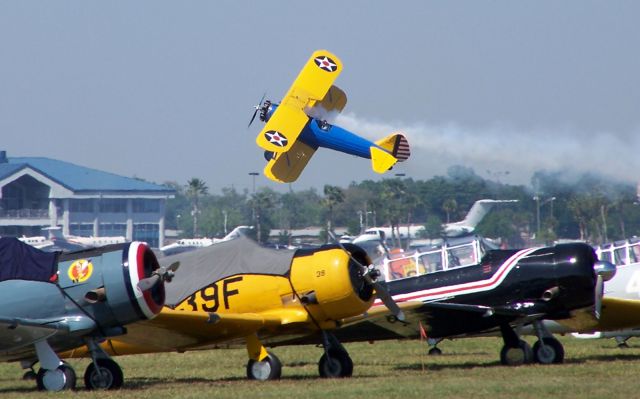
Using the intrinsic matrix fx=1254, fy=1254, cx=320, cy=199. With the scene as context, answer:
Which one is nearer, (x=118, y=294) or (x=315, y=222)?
(x=118, y=294)

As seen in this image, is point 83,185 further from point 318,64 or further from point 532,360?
point 532,360

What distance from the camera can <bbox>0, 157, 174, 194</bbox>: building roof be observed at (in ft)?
324

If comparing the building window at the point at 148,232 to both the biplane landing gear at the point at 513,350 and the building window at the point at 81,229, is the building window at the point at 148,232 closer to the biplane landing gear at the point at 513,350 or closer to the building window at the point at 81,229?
the building window at the point at 81,229

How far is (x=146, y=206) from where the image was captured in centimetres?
10212

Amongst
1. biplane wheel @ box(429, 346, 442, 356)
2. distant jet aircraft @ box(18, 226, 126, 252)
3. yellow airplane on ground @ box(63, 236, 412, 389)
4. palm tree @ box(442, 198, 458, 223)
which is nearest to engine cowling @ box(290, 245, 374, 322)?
yellow airplane on ground @ box(63, 236, 412, 389)

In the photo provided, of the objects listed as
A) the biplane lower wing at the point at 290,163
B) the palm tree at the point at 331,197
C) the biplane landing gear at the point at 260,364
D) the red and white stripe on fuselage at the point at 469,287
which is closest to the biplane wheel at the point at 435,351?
the red and white stripe on fuselage at the point at 469,287

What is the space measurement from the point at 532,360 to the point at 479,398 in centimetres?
455

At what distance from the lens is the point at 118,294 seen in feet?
45.5

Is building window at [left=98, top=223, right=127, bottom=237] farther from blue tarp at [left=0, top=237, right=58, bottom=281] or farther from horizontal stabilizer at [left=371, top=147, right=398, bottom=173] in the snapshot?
blue tarp at [left=0, top=237, right=58, bottom=281]

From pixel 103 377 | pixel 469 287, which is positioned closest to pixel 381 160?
pixel 469 287

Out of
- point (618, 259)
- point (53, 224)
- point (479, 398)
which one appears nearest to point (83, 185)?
point (53, 224)

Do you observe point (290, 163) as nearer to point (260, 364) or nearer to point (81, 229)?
point (260, 364)

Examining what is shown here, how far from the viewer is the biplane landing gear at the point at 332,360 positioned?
1584 centimetres

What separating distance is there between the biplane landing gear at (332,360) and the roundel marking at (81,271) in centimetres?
332
